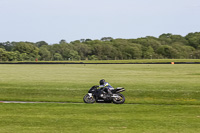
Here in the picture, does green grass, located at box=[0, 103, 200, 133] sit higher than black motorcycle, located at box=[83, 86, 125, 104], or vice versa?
black motorcycle, located at box=[83, 86, 125, 104]

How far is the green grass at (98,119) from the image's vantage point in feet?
48.2

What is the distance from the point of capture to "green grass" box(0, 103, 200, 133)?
14.7 meters

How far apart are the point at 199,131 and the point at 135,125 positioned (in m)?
2.82

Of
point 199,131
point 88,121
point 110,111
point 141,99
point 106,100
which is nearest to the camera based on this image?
point 199,131

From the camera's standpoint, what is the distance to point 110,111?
19.9 meters

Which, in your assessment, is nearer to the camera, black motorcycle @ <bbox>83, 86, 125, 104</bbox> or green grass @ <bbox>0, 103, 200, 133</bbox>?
green grass @ <bbox>0, 103, 200, 133</bbox>

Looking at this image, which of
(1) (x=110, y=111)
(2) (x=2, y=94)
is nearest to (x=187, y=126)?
(1) (x=110, y=111)

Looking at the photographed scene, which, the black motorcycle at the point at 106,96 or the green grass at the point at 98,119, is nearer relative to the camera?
the green grass at the point at 98,119

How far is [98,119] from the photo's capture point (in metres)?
17.2

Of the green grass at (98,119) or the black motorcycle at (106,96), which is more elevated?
the black motorcycle at (106,96)

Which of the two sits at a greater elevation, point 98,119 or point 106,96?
point 106,96

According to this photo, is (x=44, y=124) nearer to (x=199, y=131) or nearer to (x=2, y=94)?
(x=199, y=131)

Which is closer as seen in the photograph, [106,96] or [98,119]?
[98,119]

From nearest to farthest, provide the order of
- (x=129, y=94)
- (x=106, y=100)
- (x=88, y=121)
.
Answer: (x=88, y=121)
(x=106, y=100)
(x=129, y=94)
